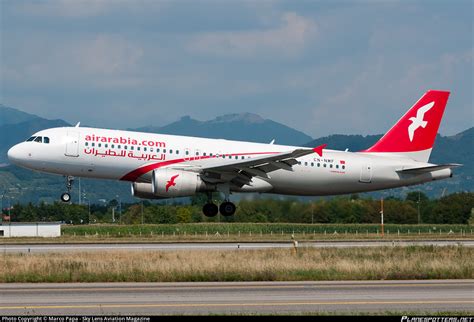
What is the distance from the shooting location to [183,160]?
47.8m

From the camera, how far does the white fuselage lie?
46.8 meters

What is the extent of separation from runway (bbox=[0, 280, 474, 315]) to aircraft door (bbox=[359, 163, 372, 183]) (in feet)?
69.5

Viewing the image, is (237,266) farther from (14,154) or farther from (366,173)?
(14,154)

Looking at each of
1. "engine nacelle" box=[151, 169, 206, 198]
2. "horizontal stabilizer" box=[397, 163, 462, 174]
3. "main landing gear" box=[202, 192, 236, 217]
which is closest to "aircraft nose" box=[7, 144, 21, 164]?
"engine nacelle" box=[151, 169, 206, 198]

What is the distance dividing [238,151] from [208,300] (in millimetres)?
24838

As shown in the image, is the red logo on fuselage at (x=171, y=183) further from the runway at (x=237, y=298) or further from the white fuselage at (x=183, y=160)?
the runway at (x=237, y=298)

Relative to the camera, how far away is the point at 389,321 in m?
20.2

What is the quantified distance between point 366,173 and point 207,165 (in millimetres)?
8723

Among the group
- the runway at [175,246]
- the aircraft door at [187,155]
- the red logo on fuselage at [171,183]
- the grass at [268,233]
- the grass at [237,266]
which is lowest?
the grass at [237,266]

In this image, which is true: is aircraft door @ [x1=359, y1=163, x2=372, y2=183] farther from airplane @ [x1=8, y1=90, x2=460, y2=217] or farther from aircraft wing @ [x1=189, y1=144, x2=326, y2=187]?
aircraft wing @ [x1=189, y1=144, x2=326, y2=187]

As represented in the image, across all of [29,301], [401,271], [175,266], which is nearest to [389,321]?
[29,301]

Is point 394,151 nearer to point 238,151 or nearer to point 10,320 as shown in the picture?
point 238,151

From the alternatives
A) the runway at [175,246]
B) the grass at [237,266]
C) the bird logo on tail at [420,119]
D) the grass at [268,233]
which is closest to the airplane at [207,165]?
the runway at [175,246]

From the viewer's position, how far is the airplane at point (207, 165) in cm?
4678
